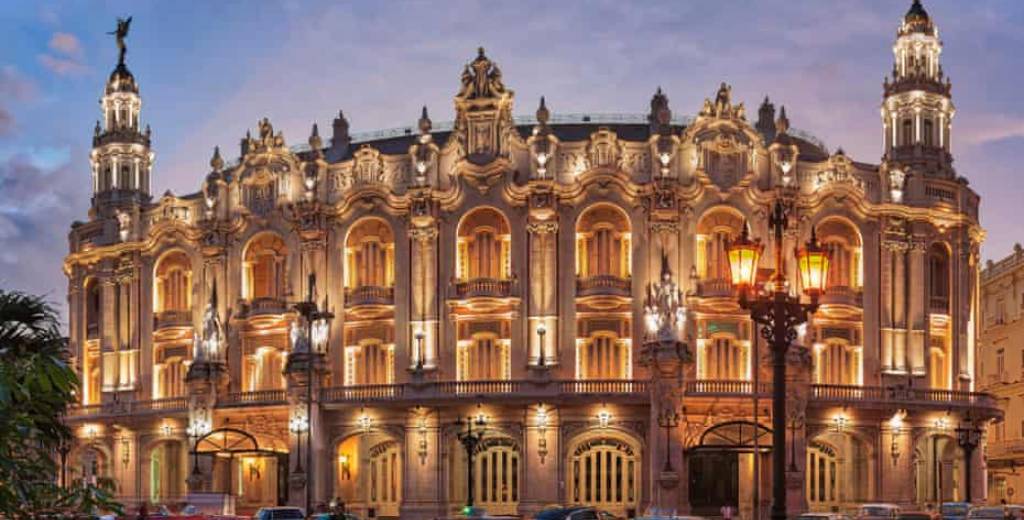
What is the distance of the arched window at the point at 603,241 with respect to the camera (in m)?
79.3

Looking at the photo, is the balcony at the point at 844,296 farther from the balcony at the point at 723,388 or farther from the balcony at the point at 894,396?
the balcony at the point at 723,388

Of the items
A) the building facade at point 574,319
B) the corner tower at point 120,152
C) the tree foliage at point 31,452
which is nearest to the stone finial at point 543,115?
the building facade at point 574,319

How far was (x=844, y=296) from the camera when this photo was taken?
81.1m

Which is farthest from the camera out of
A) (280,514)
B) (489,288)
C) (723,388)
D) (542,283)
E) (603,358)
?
(489,288)

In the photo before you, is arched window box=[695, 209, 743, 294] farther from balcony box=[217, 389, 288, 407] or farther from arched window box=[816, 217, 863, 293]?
balcony box=[217, 389, 288, 407]

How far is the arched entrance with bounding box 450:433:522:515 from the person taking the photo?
7744 cm

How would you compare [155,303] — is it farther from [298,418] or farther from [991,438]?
[991,438]

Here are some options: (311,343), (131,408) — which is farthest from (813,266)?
(131,408)

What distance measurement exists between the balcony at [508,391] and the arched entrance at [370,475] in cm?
235

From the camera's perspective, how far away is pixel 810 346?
8006 cm

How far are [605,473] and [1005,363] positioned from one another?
3607 cm

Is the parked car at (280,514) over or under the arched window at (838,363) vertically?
under

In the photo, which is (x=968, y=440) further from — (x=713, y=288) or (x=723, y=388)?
(x=713, y=288)

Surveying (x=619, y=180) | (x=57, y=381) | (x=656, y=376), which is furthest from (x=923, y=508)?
(x=57, y=381)
